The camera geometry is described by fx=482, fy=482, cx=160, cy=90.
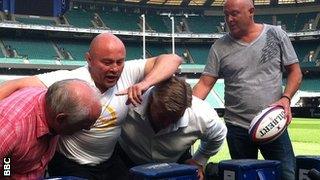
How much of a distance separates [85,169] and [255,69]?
5.60 ft

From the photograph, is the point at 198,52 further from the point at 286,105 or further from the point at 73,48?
the point at 286,105

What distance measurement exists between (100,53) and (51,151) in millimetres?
699

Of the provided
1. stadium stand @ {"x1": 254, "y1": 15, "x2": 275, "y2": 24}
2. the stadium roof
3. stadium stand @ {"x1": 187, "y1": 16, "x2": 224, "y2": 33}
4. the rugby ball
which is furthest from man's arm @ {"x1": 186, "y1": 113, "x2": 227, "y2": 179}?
stadium stand @ {"x1": 254, "y1": 15, "x2": 275, "y2": 24}

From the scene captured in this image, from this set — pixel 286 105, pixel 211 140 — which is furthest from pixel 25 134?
pixel 286 105

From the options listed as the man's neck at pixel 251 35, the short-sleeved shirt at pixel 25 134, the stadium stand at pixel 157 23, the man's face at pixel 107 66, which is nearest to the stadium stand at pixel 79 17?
the stadium stand at pixel 157 23

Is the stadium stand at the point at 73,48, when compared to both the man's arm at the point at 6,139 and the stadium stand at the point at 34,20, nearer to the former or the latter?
the stadium stand at the point at 34,20

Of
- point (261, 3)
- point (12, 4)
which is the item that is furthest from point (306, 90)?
point (12, 4)

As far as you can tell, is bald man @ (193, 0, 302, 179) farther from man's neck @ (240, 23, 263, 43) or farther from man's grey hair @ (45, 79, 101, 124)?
man's grey hair @ (45, 79, 101, 124)

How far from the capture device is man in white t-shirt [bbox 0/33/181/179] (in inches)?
110

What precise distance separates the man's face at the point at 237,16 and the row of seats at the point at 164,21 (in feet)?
117

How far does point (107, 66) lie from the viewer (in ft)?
9.22

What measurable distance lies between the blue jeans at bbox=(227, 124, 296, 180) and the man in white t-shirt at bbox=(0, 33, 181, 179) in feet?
3.51

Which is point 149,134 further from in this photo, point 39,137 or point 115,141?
point 39,137

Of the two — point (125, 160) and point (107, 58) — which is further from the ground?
point (107, 58)
